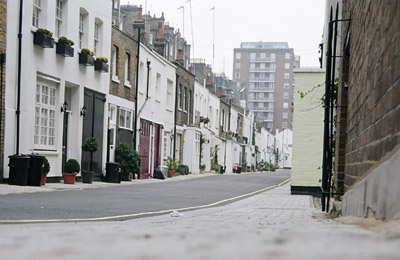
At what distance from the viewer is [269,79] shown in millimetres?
134125

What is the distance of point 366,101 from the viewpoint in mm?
4246

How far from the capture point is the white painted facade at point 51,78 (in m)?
15.2

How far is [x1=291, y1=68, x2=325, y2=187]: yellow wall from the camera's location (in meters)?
17.5

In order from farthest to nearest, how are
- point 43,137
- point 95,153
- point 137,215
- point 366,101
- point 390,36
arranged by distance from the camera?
point 95,153 → point 43,137 → point 137,215 → point 366,101 → point 390,36

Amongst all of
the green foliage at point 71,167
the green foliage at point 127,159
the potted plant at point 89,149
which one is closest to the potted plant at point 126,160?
the green foliage at point 127,159

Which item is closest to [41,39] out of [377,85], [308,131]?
[308,131]

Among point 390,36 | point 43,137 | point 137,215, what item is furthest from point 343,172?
point 43,137

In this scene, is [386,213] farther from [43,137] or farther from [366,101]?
[43,137]

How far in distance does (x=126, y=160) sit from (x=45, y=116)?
20.5 ft

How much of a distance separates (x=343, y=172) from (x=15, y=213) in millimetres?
4761

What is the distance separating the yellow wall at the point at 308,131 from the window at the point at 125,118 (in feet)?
32.2

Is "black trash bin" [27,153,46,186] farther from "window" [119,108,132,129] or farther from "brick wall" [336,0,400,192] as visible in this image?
"brick wall" [336,0,400,192]

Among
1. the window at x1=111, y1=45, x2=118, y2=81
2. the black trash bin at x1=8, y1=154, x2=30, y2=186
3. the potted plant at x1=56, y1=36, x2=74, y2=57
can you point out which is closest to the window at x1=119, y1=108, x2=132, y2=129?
the window at x1=111, y1=45, x2=118, y2=81

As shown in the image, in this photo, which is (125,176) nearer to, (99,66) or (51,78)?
(99,66)
